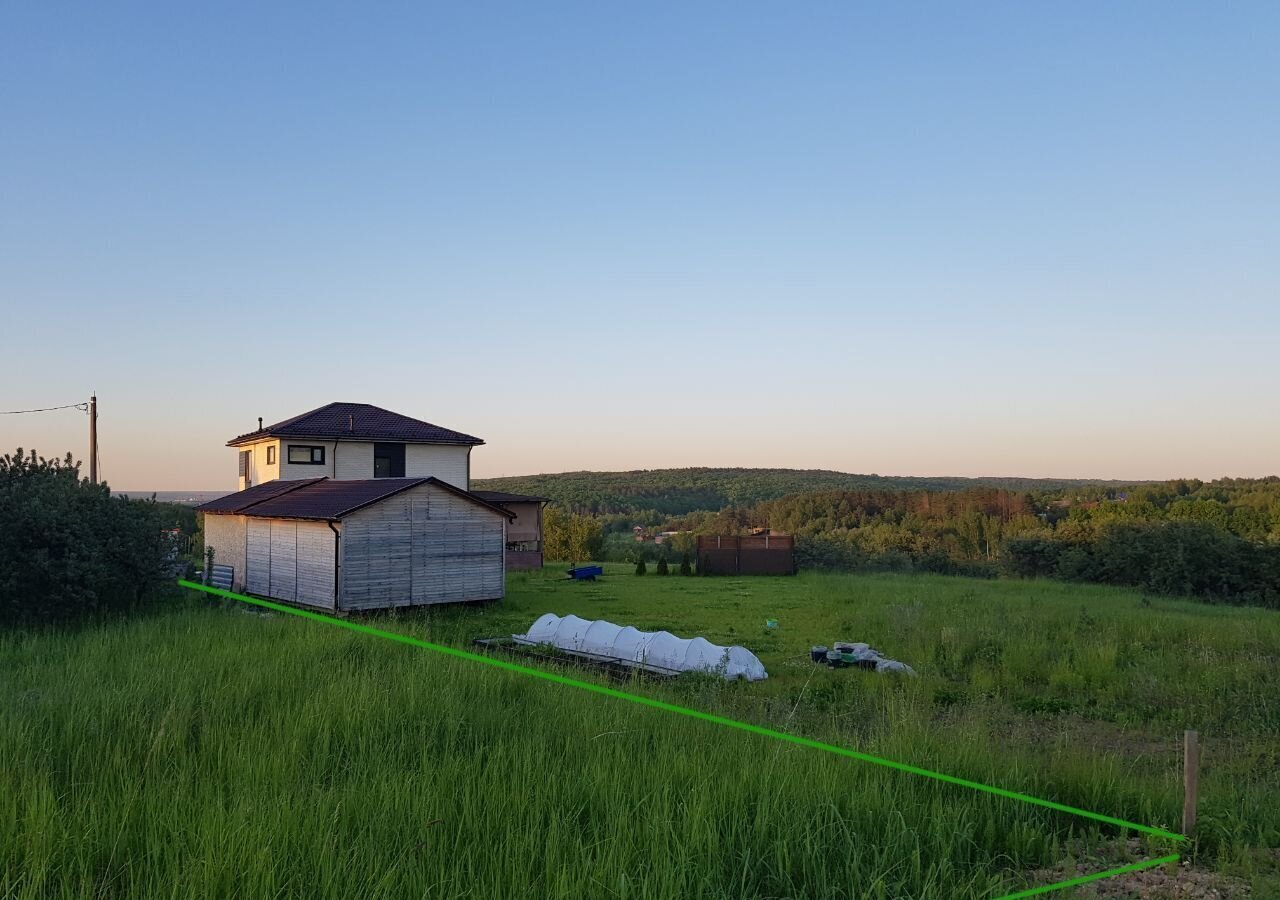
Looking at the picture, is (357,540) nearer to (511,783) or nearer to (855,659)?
(855,659)

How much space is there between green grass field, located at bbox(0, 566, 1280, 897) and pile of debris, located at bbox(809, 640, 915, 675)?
1.89 meters

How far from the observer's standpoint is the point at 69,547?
11828 mm

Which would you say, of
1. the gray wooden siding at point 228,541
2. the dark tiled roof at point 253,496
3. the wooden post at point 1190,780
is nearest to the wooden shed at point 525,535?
the dark tiled roof at point 253,496

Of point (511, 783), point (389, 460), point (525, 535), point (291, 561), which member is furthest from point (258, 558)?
point (511, 783)

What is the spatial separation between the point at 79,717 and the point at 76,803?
1780 mm

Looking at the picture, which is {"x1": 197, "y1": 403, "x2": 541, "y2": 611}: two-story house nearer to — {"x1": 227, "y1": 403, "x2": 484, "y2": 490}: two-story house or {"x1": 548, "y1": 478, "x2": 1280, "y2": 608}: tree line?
{"x1": 227, "y1": 403, "x2": 484, "y2": 490}: two-story house

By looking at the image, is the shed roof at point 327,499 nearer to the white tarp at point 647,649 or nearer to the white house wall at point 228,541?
the white house wall at point 228,541

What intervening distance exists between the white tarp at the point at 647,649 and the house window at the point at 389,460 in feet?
46.5

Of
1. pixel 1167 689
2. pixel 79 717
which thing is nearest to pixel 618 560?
pixel 1167 689

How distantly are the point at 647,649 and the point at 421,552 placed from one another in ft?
27.0

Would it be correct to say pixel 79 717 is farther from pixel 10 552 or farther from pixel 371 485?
pixel 371 485

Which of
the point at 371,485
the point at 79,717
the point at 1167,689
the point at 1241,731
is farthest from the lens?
the point at 371,485

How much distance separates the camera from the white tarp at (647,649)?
37.1ft

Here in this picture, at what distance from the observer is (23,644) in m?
9.34
